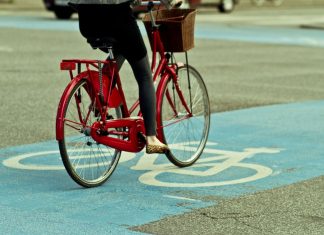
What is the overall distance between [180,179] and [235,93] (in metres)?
5.34

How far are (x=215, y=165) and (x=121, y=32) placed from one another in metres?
1.58

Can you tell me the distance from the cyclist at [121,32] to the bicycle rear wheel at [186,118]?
22.5 inches

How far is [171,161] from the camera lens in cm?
755

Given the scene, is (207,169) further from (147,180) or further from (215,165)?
(147,180)

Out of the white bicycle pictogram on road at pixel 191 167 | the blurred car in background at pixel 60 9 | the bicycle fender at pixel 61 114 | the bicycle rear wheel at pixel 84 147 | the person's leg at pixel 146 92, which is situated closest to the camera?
the bicycle fender at pixel 61 114

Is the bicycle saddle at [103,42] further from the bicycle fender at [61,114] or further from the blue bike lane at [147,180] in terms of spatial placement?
the blue bike lane at [147,180]

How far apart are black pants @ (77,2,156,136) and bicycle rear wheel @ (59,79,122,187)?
1.09 ft

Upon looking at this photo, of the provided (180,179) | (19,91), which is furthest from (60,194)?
(19,91)

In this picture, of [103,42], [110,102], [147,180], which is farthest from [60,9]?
[103,42]

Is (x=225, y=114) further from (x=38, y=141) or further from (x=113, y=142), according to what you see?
(x=113, y=142)

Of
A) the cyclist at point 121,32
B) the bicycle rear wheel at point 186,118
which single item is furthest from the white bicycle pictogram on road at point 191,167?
the cyclist at point 121,32

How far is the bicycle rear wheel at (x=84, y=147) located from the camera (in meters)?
6.62

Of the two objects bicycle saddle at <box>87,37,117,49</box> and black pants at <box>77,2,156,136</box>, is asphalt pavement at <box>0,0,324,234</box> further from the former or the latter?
bicycle saddle at <box>87,37,117,49</box>

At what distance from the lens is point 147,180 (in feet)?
23.4
